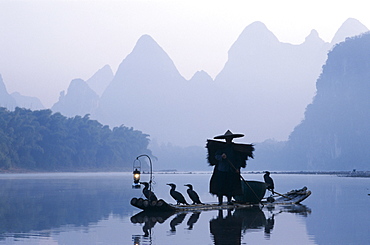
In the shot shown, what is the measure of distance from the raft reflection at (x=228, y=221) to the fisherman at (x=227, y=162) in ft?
3.15

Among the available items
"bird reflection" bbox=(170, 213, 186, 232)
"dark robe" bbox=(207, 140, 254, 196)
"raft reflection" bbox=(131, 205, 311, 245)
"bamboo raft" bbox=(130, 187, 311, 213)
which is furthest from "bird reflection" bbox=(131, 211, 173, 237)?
"dark robe" bbox=(207, 140, 254, 196)

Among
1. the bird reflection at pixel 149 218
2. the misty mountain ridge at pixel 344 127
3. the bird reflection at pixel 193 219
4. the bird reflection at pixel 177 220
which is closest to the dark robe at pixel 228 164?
the bird reflection at pixel 193 219

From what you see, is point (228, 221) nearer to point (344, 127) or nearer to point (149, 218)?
point (149, 218)

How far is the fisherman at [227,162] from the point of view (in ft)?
83.6

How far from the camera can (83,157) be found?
474 feet

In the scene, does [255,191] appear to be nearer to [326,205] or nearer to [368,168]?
[326,205]

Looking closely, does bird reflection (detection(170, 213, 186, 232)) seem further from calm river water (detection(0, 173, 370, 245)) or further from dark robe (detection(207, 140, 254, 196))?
dark robe (detection(207, 140, 254, 196))

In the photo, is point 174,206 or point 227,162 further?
point 227,162

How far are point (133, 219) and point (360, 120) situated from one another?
170 m

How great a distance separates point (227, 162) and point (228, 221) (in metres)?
4.78

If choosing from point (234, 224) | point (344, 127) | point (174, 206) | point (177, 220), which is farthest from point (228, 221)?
point (344, 127)

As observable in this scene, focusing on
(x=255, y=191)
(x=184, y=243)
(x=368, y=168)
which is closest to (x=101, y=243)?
(x=184, y=243)

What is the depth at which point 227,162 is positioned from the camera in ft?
83.6

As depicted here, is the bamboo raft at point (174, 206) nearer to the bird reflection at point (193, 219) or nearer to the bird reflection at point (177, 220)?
the bird reflection at point (177, 220)
